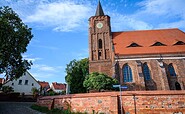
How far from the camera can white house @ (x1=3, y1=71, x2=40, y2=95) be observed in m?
32.0

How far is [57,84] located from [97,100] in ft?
177

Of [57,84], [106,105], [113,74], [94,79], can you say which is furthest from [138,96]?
[57,84]

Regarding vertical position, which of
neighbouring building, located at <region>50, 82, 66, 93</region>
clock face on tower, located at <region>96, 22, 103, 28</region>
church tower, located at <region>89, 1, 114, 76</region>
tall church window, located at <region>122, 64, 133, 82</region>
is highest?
clock face on tower, located at <region>96, 22, 103, 28</region>

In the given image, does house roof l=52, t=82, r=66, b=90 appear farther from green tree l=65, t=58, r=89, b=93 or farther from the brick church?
the brick church

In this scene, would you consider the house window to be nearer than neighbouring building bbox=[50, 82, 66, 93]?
Yes

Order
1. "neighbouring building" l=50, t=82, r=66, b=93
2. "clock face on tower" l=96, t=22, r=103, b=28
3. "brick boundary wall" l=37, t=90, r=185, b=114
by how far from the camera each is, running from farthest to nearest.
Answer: "neighbouring building" l=50, t=82, r=66, b=93 < "clock face on tower" l=96, t=22, r=103, b=28 < "brick boundary wall" l=37, t=90, r=185, b=114

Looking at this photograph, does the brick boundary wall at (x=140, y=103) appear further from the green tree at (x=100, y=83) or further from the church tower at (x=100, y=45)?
the church tower at (x=100, y=45)

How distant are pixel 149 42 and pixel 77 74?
51.3 feet

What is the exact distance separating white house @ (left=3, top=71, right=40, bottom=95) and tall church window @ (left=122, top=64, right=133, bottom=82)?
22.7 meters

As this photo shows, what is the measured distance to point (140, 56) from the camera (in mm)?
22625

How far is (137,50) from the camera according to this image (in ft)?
77.4

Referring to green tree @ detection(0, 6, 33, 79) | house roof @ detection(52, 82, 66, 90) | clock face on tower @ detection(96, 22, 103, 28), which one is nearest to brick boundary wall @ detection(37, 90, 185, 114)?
green tree @ detection(0, 6, 33, 79)

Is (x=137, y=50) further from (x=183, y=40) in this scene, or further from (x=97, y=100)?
(x=97, y=100)

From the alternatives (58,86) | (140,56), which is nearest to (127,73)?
(140,56)
